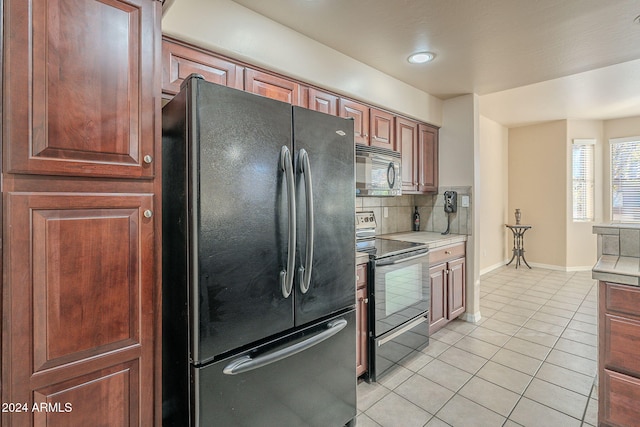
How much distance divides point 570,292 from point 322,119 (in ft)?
15.3

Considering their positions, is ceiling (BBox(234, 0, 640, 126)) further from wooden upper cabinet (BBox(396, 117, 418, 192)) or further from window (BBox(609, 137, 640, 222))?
window (BBox(609, 137, 640, 222))

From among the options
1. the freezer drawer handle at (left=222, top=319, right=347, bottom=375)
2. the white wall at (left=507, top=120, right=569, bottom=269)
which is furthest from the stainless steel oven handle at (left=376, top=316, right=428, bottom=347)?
the white wall at (left=507, top=120, right=569, bottom=269)

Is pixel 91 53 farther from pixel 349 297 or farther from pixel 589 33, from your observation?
pixel 589 33

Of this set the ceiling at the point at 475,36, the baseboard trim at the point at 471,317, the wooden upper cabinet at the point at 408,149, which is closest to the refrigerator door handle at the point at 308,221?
the ceiling at the point at 475,36

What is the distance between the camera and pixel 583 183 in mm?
5543

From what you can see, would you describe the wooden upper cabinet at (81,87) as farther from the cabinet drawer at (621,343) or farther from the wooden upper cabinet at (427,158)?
the wooden upper cabinet at (427,158)

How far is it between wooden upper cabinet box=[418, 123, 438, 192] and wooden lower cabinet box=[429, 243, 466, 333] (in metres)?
0.73

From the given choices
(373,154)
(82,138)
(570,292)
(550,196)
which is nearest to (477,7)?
(373,154)

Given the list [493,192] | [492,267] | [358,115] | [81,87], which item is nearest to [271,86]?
[358,115]

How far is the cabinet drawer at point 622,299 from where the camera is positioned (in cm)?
158

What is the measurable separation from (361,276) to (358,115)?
1358mm

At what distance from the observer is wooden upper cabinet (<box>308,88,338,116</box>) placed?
2.25m

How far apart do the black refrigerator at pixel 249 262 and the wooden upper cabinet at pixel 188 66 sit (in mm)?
292

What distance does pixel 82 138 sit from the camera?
1.04 metres
